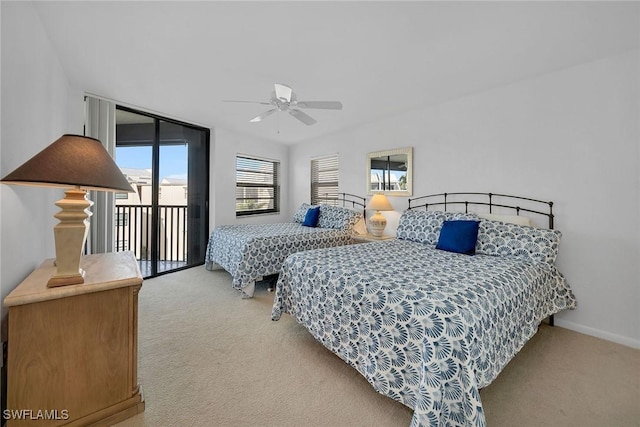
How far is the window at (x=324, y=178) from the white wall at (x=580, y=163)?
7.05 ft

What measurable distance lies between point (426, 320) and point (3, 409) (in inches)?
81.6

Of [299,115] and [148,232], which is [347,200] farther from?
[148,232]

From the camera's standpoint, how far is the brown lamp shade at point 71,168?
3.76 ft

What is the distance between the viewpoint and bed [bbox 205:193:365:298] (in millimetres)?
3154

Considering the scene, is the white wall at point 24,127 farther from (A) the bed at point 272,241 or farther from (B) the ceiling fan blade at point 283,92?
(A) the bed at point 272,241

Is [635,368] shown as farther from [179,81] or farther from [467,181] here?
[179,81]

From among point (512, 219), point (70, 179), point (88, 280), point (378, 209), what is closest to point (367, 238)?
point (378, 209)

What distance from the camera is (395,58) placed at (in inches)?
89.7

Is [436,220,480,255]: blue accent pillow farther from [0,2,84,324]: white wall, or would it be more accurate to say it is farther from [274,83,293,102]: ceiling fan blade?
[0,2,84,324]: white wall

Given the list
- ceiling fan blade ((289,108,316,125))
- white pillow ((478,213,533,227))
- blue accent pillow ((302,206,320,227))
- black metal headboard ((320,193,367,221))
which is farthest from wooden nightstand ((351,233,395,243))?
ceiling fan blade ((289,108,316,125))

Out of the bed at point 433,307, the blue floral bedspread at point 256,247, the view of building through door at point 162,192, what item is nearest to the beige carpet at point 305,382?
the bed at point 433,307

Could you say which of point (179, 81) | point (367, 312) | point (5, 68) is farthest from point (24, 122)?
point (367, 312)

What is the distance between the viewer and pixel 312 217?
4.43 metres

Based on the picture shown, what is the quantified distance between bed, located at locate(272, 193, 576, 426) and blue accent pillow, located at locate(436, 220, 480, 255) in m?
0.04
